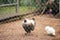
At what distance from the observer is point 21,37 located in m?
5.21

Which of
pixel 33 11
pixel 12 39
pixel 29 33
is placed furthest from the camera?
pixel 33 11

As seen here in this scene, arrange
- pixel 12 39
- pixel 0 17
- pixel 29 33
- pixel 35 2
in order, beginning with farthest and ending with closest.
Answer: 1. pixel 35 2
2. pixel 0 17
3. pixel 29 33
4. pixel 12 39

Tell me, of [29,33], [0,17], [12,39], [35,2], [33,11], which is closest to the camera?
[12,39]

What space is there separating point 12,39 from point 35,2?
6325mm

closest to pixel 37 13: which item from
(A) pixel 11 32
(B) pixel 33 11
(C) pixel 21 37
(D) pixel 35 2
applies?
(B) pixel 33 11

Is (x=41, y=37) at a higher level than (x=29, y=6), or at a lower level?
higher

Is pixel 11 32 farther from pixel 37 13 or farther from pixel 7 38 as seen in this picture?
pixel 37 13

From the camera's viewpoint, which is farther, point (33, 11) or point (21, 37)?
point (33, 11)

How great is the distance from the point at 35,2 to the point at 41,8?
0.57m

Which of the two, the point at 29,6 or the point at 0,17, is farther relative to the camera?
the point at 29,6

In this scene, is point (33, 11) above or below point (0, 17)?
below

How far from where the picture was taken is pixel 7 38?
516 centimetres

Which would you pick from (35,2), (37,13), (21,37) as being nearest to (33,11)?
(37,13)

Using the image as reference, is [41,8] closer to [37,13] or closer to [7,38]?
[37,13]
